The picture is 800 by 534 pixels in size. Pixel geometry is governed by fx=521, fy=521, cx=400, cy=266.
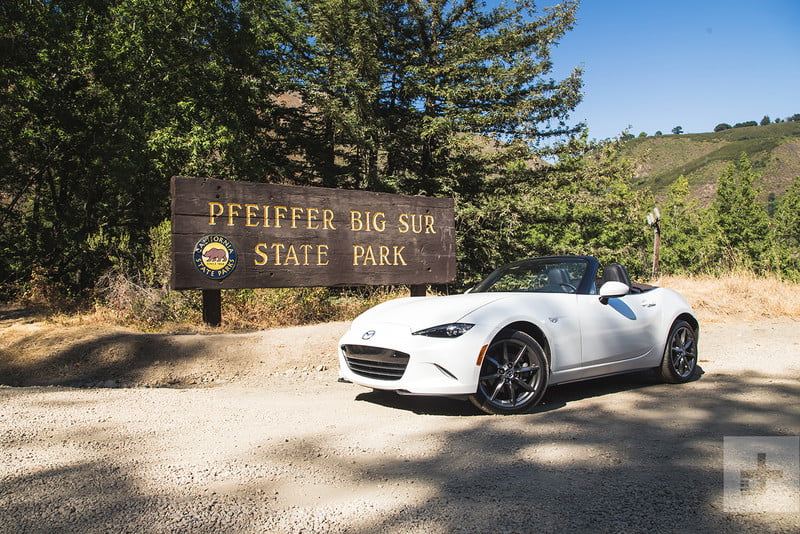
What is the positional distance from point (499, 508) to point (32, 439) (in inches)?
124

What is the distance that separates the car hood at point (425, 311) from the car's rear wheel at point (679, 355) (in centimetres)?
214

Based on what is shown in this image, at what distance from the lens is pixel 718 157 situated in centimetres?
Result: 12781

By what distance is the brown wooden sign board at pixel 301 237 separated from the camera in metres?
7.73

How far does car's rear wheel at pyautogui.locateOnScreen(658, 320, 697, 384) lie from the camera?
18.4 ft

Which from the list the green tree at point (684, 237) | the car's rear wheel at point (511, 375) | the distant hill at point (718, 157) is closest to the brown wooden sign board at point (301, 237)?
the car's rear wheel at point (511, 375)

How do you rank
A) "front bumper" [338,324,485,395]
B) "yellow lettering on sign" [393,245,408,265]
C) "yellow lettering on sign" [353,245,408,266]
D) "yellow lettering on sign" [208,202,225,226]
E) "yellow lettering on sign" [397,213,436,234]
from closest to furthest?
"front bumper" [338,324,485,395] < "yellow lettering on sign" [208,202,225,226] < "yellow lettering on sign" [353,245,408,266] < "yellow lettering on sign" [393,245,408,265] < "yellow lettering on sign" [397,213,436,234]

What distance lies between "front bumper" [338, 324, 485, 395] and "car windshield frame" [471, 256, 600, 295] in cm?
142

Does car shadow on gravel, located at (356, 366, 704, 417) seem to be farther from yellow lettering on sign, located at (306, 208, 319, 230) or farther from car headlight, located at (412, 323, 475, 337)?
yellow lettering on sign, located at (306, 208, 319, 230)

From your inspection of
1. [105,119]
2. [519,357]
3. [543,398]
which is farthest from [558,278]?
[105,119]

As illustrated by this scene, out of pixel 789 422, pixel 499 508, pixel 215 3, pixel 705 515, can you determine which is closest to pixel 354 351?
pixel 499 508

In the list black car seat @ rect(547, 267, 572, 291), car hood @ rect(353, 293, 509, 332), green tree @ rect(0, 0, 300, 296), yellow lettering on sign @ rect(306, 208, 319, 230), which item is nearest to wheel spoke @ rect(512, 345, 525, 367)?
car hood @ rect(353, 293, 509, 332)

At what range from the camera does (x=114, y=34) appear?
1638 cm

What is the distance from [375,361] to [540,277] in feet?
6.84

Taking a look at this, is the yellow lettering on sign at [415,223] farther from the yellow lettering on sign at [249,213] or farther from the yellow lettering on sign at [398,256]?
the yellow lettering on sign at [249,213]
